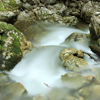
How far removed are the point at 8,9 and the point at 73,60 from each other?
670 centimetres

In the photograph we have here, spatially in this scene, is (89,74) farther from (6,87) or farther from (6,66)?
(6,66)

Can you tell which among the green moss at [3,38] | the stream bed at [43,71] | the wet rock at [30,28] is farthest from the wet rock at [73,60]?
the wet rock at [30,28]

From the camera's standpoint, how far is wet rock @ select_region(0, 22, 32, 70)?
4.54 meters

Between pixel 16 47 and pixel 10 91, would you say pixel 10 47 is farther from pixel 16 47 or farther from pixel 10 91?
pixel 10 91

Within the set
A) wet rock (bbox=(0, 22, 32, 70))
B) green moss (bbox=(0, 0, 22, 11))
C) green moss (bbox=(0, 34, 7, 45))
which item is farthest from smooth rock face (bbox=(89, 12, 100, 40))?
green moss (bbox=(0, 0, 22, 11))

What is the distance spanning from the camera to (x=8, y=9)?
853cm

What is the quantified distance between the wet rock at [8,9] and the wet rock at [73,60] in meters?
5.14

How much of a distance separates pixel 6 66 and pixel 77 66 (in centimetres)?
291

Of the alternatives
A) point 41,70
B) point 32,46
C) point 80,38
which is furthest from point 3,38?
point 80,38

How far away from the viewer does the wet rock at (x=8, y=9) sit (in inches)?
307

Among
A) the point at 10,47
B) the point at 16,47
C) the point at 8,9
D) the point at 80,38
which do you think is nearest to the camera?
the point at 10,47

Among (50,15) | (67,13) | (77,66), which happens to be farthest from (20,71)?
(67,13)

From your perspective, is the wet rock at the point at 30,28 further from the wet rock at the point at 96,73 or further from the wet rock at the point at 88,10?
the wet rock at the point at 88,10

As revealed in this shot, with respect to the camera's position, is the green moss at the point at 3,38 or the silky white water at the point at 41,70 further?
the green moss at the point at 3,38
